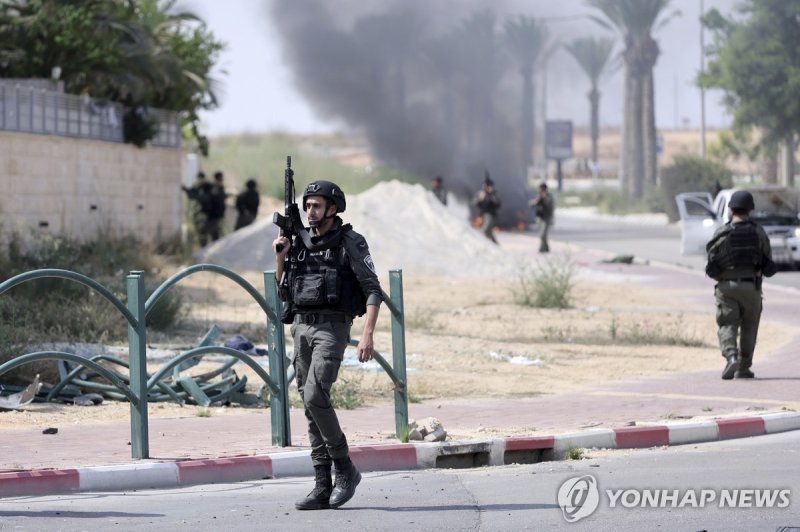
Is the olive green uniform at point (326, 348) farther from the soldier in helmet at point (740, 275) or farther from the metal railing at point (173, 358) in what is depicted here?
the soldier in helmet at point (740, 275)

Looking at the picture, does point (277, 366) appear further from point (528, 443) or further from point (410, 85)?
point (410, 85)

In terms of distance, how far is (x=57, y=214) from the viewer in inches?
915

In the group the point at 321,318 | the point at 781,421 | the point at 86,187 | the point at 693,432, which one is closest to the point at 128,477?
the point at 321,318

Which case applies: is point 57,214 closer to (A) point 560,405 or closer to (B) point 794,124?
(A) point 560,405

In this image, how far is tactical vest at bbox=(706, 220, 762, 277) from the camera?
1223 cm

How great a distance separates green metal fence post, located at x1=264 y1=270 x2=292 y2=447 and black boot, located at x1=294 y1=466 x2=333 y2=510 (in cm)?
143

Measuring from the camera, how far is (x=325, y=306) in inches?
279

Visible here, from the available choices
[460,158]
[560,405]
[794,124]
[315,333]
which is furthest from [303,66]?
[315,333]

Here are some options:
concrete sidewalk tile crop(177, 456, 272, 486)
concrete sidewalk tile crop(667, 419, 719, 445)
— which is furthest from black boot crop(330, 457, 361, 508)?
concrete sidewalk tile crop(667, 419, 719, 445)

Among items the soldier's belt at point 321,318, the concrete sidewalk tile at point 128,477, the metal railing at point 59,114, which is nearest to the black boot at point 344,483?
the soldier's belt at point 321,318

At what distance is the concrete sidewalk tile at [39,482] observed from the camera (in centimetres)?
736

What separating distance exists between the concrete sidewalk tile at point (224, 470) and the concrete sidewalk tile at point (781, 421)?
359 centimetres

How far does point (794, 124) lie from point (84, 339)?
126 feet

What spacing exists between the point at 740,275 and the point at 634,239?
30238mm
